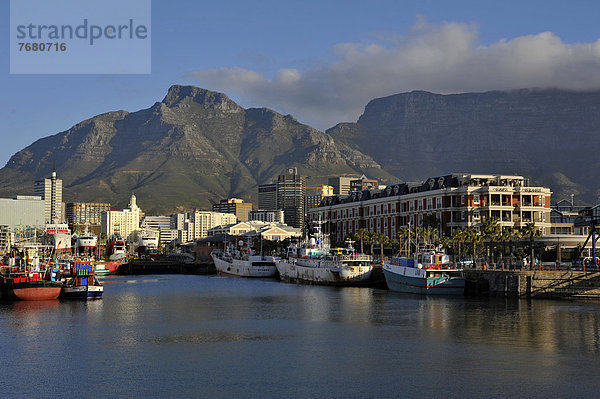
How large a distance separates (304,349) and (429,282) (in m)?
57.3

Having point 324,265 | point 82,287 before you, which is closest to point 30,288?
point 82,287

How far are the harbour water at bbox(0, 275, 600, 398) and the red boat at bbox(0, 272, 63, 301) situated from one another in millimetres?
Answer: 3212

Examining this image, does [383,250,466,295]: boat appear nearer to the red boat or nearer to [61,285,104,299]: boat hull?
[61,285,104,299]: boat hull

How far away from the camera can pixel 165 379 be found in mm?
59469

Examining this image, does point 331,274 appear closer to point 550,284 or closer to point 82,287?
point 550,284

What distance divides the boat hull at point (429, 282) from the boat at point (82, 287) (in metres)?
54.2

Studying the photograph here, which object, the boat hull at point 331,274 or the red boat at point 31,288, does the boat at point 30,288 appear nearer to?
the red boat at point 31,288

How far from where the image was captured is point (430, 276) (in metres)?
126

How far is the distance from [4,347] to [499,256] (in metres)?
118

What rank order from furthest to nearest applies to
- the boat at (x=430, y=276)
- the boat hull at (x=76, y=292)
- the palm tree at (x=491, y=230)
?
the palm tree at (x=491, y=230) < the boat at (x=430, y=276) < the boat hull at (x=76, y=292)

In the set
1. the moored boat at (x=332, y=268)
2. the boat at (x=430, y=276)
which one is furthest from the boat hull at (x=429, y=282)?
the moored boat at (x=332, y=268)

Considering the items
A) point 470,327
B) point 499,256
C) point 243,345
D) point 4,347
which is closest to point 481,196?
point 499,256

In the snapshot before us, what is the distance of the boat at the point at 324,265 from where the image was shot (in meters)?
157

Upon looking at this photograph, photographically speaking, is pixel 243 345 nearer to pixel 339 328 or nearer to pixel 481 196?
pixel 339 328
